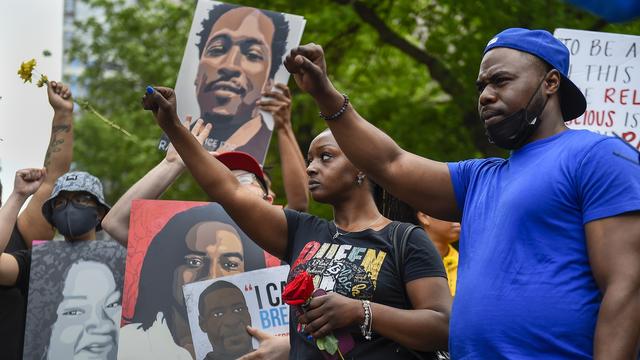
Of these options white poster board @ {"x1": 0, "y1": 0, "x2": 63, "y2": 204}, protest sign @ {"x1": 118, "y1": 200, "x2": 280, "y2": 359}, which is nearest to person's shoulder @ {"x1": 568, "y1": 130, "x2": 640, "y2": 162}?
protest sign @ {"x1": 118, "y1": 200, "x2": 280, "y2": 359}

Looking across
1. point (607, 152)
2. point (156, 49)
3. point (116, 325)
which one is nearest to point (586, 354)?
point (607, 152)

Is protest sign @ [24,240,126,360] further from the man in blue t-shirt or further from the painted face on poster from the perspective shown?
the man in blue t-shirt

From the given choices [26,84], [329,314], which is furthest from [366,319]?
[26,84]

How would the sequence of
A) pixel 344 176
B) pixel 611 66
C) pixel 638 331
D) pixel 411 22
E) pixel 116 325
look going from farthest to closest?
pixel 411 22
pixel 611 66
pixel 116 325
pixel 344 176
pixel 638 331

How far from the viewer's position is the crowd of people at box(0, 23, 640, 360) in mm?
2678

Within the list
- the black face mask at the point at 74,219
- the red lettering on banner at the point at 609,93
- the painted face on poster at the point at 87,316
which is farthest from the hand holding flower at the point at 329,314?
the red lettering on banner at the point at 609,93

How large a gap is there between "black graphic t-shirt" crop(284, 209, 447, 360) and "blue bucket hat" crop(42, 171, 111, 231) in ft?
5.57

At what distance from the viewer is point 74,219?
4.96 meters

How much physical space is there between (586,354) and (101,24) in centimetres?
1702

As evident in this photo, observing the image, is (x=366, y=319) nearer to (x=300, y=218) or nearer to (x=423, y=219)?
(x=300, y=218)

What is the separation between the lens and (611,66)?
5.42 meters

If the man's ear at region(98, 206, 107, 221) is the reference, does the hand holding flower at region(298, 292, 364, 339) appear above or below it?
below

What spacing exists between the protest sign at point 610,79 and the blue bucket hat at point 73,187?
99.5 inches

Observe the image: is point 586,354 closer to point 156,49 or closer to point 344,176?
point 344,176
